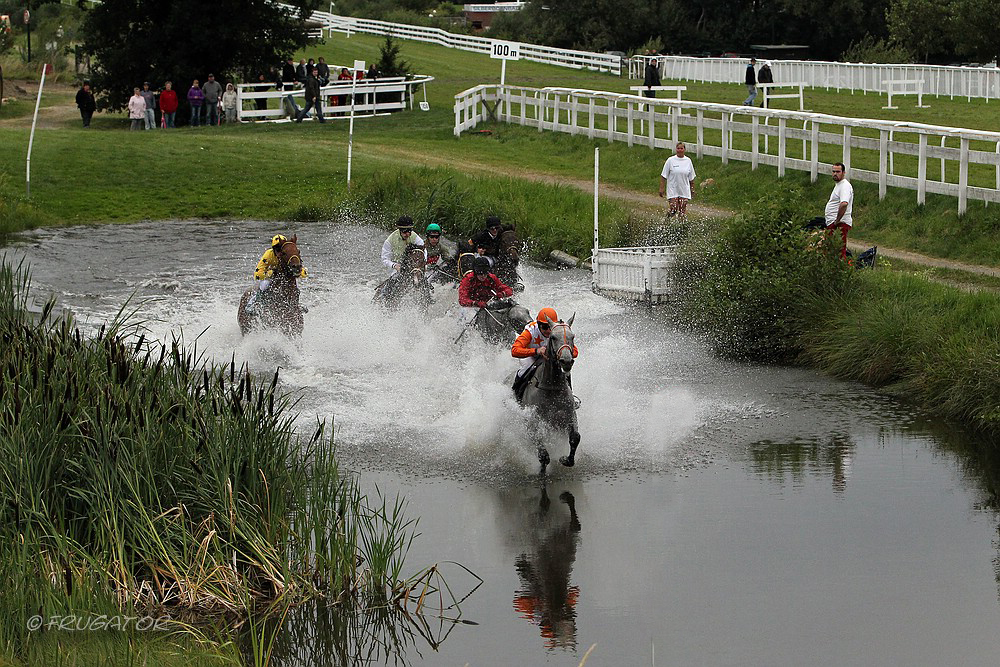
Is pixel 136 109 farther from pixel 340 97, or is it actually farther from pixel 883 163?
pixel 883 163

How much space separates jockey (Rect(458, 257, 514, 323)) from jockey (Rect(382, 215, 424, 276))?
226 cm

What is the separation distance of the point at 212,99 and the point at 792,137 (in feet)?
77.4

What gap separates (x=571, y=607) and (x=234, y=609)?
2565 mm

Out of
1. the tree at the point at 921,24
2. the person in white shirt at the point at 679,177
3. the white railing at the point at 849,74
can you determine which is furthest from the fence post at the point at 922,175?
the tree at the point at 921,24

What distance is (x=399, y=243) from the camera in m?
21.9

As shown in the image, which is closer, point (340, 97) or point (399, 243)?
point (399, 243)

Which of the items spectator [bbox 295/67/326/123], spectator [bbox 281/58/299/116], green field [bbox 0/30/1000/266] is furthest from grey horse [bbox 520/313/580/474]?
spectator [bbox 281/58/299/116]

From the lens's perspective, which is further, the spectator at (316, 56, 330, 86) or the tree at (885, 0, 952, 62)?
the tree at (885, 0, 952, 62)

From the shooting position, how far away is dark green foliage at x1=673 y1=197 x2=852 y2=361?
65.3 ft

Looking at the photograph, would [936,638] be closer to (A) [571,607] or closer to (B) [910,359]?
(A) [571,607]

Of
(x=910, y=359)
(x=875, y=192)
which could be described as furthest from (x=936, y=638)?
(x=875, y=192)

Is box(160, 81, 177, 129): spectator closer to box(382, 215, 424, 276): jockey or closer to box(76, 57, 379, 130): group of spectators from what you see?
box(76, 57, 379, 130): group of spectators

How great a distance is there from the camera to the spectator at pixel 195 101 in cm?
4669

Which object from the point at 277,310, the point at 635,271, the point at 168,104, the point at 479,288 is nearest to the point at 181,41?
the point at 168,104
